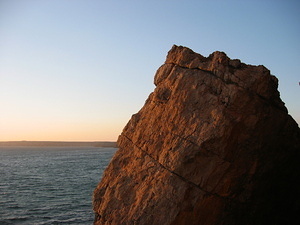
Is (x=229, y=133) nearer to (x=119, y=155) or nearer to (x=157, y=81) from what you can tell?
(x=157, y=81)

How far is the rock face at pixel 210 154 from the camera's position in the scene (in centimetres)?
991

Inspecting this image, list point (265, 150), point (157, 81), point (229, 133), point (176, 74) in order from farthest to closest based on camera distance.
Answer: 1. point (157, 81)
2. point (176, 74)
3. point (265, 150)
4. point (229, 133)

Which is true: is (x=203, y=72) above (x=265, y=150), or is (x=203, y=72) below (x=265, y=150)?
above

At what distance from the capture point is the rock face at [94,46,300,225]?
991cm

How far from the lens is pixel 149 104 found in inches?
476

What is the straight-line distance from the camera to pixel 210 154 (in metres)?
9.95

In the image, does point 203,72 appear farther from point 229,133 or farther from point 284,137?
point 284,137

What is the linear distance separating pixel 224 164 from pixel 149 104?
382 cm

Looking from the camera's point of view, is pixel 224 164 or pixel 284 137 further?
pixel 284 137

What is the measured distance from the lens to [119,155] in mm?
12078

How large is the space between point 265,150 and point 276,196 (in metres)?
2.12

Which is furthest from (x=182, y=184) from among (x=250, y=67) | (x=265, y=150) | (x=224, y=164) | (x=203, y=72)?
(x=250, y=67)

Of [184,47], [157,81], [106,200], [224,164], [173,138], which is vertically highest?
[184,47]

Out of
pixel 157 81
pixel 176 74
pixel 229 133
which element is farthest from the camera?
pixel 157 81
